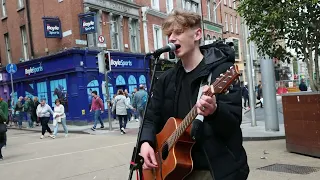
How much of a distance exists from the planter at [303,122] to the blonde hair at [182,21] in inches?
202

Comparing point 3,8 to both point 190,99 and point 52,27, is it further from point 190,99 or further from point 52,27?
point 190,99

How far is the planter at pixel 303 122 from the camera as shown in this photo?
700cm

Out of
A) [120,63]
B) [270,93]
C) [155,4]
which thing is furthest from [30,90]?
[270,93]

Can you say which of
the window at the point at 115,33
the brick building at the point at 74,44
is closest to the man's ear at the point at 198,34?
the brick building at the point at 74,44

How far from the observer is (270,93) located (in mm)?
11062

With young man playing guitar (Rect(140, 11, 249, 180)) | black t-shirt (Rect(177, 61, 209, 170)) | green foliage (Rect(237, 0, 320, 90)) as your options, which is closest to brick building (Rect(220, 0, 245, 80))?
green foliage (Rect(237, 0, 320, 90))

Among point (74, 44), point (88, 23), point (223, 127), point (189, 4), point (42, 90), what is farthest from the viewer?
point (189, 4)

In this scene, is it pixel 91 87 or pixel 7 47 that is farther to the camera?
pixel 7 47

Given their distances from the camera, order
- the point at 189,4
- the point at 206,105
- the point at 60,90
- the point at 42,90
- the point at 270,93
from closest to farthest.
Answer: the point at 206,105, the point at 270,93, the point at 60,90, the point at 42,90, the point at 189,4

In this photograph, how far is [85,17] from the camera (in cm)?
1905

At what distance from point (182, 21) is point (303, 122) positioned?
5.61m

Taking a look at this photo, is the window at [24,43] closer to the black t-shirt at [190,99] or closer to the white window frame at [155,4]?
the white window frame at [155,4]

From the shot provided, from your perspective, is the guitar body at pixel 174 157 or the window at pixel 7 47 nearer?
the guitar body at pixel 174 157

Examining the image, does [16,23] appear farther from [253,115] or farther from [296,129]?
[296,129]
